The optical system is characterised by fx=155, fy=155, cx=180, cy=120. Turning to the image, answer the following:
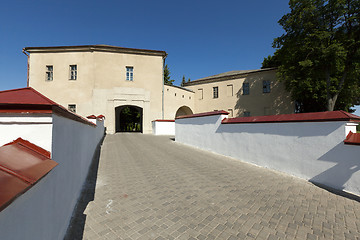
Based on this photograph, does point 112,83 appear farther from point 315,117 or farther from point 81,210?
point 315,117

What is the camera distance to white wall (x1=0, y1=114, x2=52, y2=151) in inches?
69.8

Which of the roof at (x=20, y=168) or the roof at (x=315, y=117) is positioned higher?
the roof at (x=315, y=117)

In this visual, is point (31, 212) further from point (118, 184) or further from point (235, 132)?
point (235, 132)

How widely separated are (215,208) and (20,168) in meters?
3.00

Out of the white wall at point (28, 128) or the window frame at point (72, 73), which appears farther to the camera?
the window frame at point (72, 73)

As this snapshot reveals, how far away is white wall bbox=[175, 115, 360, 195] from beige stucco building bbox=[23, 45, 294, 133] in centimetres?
1428

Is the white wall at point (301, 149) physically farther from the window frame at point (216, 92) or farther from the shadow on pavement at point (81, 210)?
the window frame at point (216, 92)

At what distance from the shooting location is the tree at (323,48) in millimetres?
14344

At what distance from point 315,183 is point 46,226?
5.81m

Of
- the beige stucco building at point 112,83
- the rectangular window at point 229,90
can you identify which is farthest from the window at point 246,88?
the rectangular window at point 229,90

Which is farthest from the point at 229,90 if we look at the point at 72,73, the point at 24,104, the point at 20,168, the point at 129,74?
the point at 20,168

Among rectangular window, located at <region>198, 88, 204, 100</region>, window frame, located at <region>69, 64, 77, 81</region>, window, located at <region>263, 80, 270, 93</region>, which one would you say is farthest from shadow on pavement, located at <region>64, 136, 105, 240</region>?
window, located at <region>263, 80, 270, 93</region>

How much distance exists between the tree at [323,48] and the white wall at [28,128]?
1914 centimetres

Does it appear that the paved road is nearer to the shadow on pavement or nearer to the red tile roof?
the shadow on pavement
